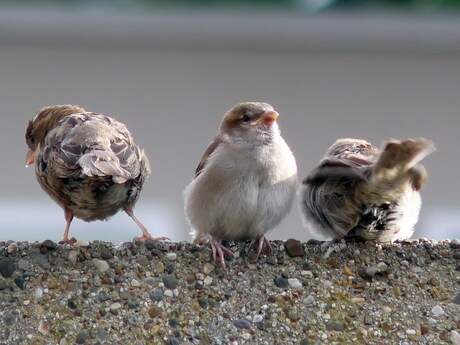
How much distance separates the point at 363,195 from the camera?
13.0ft

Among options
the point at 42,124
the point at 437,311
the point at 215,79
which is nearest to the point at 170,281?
the point at 437,311

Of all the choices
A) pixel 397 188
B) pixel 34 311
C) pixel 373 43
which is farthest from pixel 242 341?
pixel 373 43

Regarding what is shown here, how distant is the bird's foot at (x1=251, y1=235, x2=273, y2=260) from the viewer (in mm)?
3545

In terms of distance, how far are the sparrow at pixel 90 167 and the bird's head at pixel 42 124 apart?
11 centimetres

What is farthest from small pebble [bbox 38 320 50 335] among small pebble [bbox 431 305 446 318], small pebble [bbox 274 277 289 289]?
small pebble [bbox 431 305 446 318]

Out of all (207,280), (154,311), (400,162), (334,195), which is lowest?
(154,311)

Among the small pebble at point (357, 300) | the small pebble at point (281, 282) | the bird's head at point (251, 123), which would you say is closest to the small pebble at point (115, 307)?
the small pebble at point (281, 282)

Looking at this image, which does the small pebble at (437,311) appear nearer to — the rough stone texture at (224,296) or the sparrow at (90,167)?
the rough stone texture at (224,296)

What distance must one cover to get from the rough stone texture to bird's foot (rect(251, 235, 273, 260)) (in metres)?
0.03

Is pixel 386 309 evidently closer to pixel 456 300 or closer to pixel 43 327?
pixel 456 300

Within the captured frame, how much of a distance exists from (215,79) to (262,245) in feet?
16.4

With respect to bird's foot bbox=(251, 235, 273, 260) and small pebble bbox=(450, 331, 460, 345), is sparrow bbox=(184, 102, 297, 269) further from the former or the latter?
small pebble bbox=(450, 331, 460, 345)

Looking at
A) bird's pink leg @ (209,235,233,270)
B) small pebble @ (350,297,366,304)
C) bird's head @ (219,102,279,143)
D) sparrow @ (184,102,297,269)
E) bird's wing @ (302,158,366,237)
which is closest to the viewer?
small pebble @ (350,297,366,304)

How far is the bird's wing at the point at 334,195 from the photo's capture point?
13.0 ft
